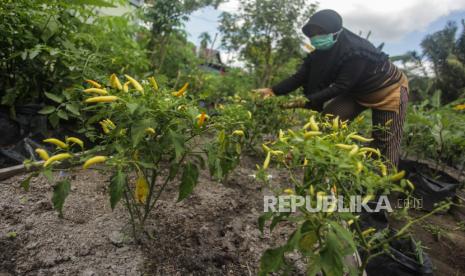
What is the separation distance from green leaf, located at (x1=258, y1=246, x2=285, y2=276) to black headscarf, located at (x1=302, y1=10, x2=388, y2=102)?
209 cm

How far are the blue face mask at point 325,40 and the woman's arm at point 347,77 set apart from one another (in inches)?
9.6

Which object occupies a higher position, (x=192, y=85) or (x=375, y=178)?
(x=192, y=85)

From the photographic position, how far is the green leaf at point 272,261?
1.00m

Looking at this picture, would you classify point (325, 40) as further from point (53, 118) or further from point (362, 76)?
point (53, 118)

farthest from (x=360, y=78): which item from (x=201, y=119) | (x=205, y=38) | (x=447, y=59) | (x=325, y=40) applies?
(x=447, y=59)

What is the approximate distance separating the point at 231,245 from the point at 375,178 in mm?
1028

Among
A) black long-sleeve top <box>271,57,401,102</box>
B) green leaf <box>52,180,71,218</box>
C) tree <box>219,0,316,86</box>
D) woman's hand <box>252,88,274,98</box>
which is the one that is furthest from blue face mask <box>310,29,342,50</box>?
tree <box>219,0,316,86</box>

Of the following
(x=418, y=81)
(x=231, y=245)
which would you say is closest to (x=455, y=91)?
(x=418, y=81)

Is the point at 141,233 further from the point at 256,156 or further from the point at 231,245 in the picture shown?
the point at 256,156

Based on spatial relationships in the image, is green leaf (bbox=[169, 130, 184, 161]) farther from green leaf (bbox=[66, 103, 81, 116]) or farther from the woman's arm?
the woman's arm

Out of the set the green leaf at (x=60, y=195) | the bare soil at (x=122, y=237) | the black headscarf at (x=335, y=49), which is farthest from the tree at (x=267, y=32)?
the green leaf at (x=60, y=195)

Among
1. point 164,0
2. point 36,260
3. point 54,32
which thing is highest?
point 164,0

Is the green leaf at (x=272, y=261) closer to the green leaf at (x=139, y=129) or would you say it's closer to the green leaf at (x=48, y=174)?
the green leaf at (x=139, y=129)

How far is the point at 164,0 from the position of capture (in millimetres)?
5930
